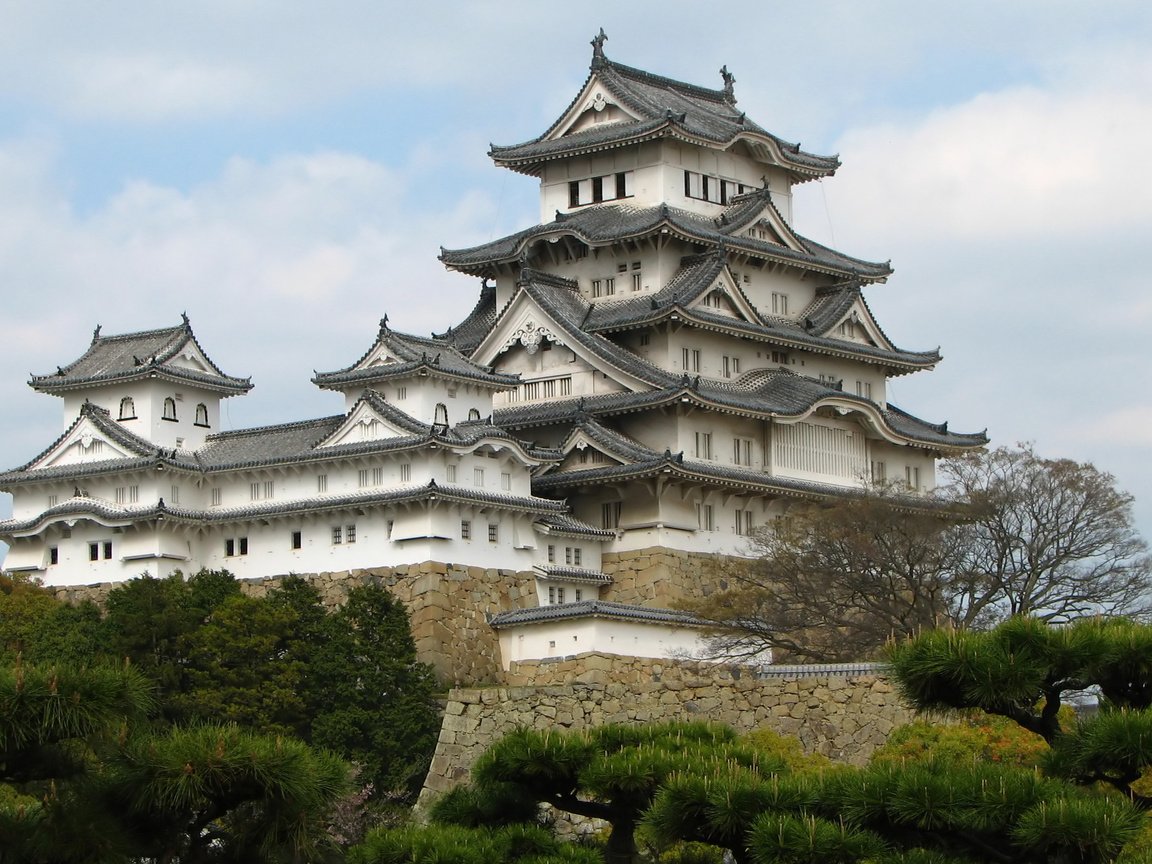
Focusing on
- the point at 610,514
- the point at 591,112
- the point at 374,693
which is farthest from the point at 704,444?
the point at 374,693

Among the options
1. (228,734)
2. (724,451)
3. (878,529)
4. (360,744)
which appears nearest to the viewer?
(228,734)

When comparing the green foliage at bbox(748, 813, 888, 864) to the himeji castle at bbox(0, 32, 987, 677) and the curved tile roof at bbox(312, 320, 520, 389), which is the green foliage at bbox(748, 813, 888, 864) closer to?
the himeji castle at bbox(0, 32, 987, 677)

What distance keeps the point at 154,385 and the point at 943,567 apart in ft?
66.8

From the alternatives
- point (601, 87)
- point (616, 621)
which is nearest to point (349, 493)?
→ point (616, 621)

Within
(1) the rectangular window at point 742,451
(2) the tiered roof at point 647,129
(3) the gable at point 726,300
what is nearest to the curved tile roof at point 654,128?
(2) the tiered roof at point 647,129

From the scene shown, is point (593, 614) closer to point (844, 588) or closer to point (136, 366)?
point (844, 588)

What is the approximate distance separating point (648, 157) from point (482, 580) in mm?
16261

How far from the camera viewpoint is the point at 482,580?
50.6 metres

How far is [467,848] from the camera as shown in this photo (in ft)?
85.4

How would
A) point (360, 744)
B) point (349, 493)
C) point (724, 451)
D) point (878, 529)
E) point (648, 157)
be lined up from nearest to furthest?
point (360, 744) → point (878, 529) → point (349, 493) → point (724, 451) → point (648, 157)

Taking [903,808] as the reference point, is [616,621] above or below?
above

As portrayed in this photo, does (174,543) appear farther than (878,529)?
Yes

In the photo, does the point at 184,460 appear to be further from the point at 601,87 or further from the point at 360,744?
the point at 601,87

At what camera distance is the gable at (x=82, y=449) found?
53.7m
